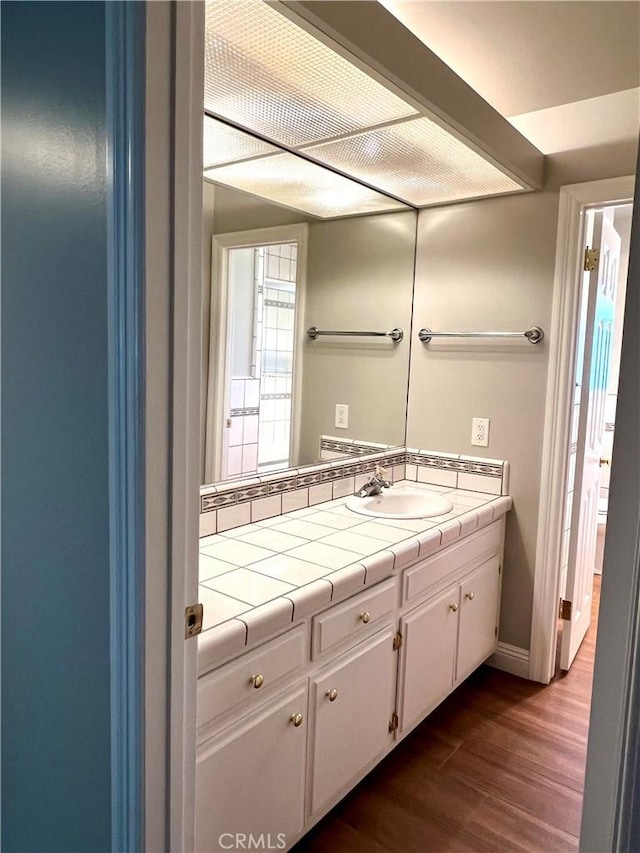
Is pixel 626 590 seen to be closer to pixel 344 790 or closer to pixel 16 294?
pixel 16 294

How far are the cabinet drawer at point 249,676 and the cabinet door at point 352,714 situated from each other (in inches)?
6.1

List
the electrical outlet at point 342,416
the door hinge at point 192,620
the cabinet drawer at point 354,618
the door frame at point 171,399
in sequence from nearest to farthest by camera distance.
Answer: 1. the door frame at point 171,399
2. the door hinge at point 192,620
3. the cabinet drawer at point 354,618
4. the electrical outlet at point 342,416

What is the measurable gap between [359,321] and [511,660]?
1676mm

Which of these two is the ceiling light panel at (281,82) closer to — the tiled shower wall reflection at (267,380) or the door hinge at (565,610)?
the tiled shower wall reflection at (267,380)

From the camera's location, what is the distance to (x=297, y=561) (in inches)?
67.3

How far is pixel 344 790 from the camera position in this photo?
1.75 m

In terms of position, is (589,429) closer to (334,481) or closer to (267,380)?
(334,481)

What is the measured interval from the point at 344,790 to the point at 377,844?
19 cm

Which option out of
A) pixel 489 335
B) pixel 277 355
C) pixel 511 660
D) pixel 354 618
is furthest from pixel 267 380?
pixel 511 660

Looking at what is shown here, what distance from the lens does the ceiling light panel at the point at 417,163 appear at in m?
1.98

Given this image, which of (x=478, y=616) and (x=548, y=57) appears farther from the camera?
(x=478, y=616)

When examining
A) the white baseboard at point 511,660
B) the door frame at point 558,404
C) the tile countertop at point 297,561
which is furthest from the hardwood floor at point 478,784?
the tile countertop at point 297,561

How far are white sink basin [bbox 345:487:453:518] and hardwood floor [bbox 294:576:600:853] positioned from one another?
81 cm

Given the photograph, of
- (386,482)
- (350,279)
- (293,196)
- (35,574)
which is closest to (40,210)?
(35,574)
